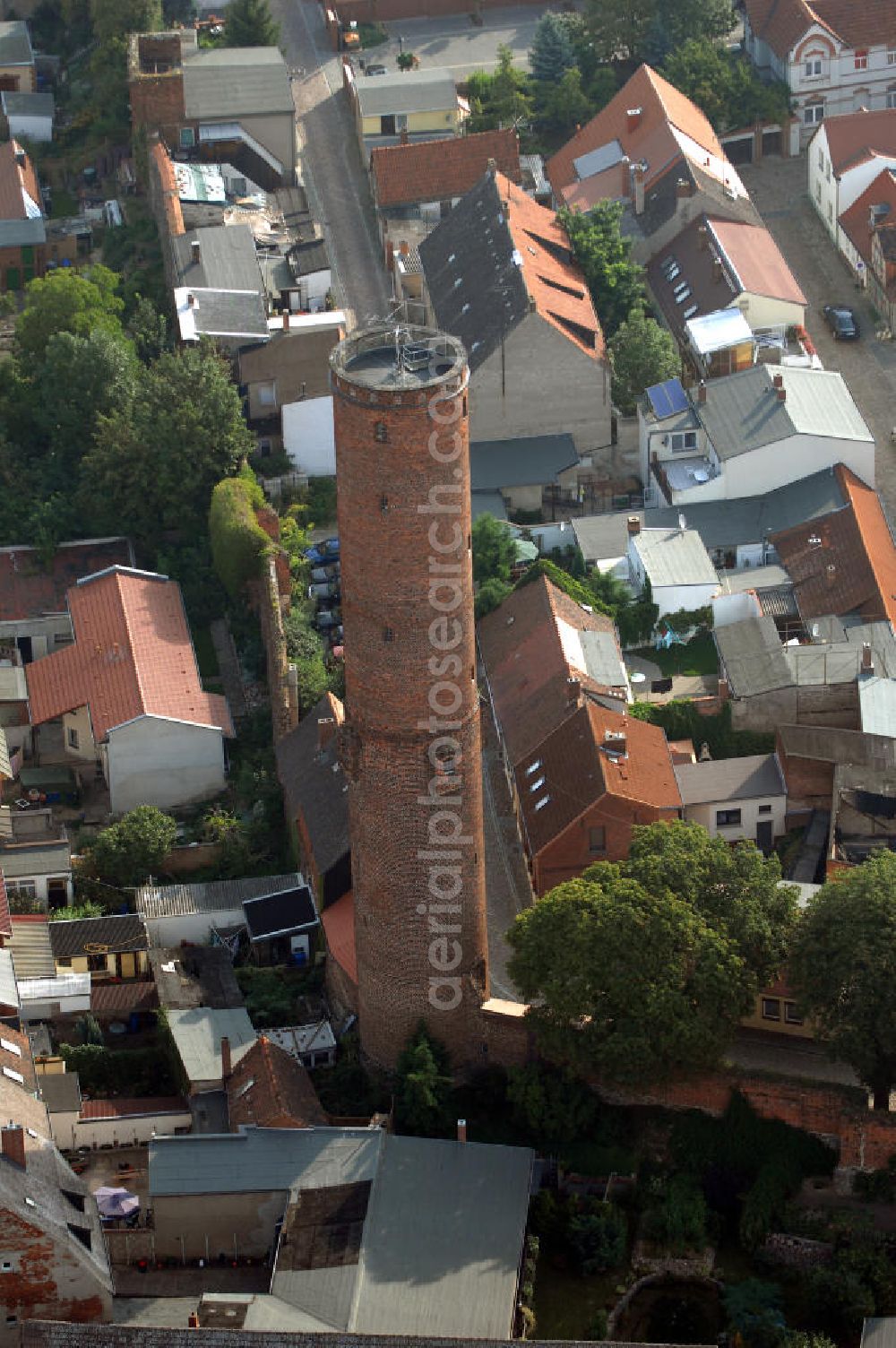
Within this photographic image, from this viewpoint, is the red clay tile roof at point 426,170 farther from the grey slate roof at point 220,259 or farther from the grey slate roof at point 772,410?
the grey slate roof at point 772,410

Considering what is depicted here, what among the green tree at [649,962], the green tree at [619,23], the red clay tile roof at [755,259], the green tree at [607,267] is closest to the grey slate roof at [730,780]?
the green tree at [649,962]

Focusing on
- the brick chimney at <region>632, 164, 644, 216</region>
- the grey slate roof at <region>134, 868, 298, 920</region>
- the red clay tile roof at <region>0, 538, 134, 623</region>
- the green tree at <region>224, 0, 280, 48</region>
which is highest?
the green tree at <region>224, 0, 280, 48</region>

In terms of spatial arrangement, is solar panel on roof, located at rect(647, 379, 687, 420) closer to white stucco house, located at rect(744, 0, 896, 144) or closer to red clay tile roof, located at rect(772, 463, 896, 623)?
red clay tile roof, located at rect(772, 463, 896, 623)

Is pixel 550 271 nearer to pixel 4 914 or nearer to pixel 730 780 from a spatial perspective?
pixel 730 780

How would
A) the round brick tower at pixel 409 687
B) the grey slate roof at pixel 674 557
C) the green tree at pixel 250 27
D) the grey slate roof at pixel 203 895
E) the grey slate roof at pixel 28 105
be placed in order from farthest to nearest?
the grey slate roof at pixel 28 105 < the green tree at pixel 250 27 < the grey slate roof at pixel 674 557 < the grey slate roof at pixel 203 895 < the round brick tower at pixel 409 687

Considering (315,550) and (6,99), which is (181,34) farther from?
(315,550)

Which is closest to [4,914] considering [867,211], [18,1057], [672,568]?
[18,1057]

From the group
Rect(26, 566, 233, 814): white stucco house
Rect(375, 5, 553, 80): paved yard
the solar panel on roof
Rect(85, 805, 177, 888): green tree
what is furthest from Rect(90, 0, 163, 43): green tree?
Rect(85, 805, 177, 888): green tree
